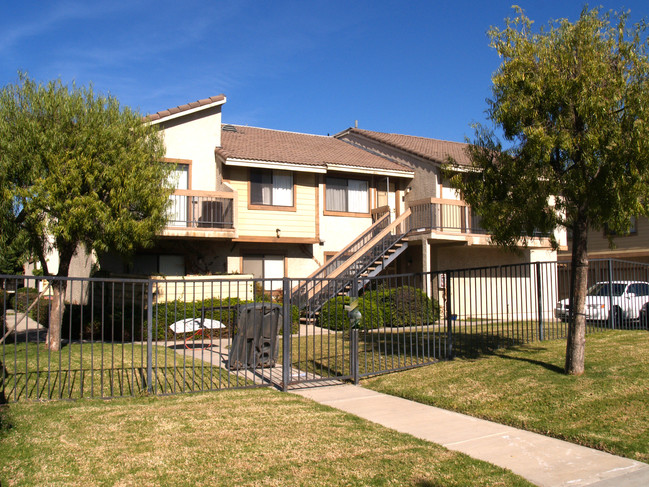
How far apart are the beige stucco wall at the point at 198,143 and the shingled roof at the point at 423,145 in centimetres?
786

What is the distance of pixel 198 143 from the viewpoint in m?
20.4

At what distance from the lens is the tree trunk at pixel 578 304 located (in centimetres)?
885

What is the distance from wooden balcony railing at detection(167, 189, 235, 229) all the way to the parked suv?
10.2 meters

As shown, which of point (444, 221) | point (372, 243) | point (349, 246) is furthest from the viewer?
point (349, 246)

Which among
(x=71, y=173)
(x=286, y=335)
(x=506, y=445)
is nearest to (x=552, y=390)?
(x=506, y=445)

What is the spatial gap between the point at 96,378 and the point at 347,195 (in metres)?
14.1

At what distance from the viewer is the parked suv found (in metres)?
14.1

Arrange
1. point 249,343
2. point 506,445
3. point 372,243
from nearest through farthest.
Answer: point 506,445 → point 249,343 → point 372,243

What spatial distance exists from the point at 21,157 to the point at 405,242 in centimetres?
1282

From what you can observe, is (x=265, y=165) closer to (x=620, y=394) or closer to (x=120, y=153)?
(x=120, y=153)

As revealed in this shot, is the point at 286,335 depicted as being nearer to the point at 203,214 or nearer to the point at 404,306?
the point at 404,306

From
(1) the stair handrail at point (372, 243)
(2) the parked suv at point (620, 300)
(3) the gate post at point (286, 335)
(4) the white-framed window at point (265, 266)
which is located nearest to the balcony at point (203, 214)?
(4) the white-framed window at point (265, 266)

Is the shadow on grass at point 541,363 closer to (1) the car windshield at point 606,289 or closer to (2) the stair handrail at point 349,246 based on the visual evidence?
(1) the car windshield at point 606,289

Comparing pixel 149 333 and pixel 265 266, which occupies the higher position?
pixel 265 266
